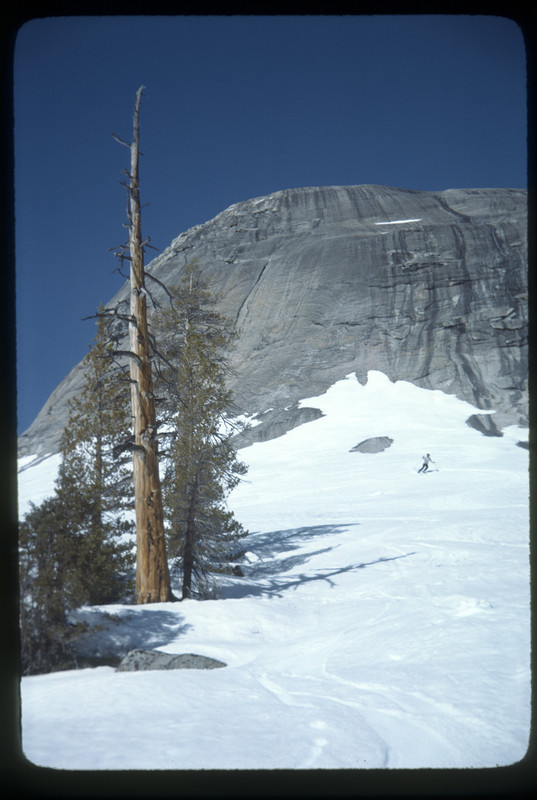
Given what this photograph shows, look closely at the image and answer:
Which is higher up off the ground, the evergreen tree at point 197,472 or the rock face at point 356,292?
the rock face at point 356,292

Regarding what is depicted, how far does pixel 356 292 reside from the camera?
18406 millimetres

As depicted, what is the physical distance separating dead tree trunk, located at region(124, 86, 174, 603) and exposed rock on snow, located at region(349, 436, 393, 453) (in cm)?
349

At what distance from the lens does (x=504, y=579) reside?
484 centimetres

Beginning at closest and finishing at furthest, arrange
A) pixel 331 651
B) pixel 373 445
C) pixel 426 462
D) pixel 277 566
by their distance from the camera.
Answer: pixel 331 651 → pixel 277 566 → pixel 426 462 → pixel 373 445

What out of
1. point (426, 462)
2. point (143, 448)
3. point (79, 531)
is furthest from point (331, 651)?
point (426, 462)

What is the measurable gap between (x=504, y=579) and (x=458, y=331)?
25.6m

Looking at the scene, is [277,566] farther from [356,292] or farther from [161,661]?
[356,292]

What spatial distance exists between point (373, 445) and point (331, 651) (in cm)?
487

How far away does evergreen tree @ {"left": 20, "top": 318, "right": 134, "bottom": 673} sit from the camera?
3.62 metres

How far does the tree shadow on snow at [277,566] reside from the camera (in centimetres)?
600

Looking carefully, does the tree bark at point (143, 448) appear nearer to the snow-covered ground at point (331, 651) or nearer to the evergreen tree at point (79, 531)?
the evergreen tree at point (79, 531)

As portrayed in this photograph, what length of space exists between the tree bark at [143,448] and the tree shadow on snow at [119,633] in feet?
2.65

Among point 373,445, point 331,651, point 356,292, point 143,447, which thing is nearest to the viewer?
point 331,651

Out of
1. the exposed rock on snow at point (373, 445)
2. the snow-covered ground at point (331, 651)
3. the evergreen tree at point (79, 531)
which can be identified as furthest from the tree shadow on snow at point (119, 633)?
the exposed rock on snow at point (373, 445)
